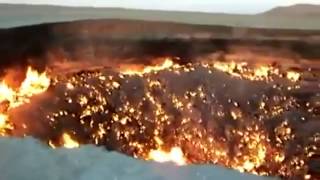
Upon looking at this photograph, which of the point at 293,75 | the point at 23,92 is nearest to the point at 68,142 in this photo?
the point at 23,92

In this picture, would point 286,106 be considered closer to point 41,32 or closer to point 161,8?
point 161,8

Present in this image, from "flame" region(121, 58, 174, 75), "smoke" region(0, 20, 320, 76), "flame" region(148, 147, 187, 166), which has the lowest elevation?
"flame" region(148, 147, 187, 166)

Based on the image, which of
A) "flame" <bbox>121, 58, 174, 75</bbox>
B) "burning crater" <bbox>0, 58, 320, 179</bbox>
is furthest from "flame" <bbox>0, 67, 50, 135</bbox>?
"flame" <bbox>121, 58, 174, 75</bbox>

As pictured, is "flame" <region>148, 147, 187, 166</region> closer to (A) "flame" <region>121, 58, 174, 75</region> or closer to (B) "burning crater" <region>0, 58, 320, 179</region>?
(B) "burning crater" <region>0, 58, 320, 179</region>

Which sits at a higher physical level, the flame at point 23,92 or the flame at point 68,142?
the flame at point 23,92

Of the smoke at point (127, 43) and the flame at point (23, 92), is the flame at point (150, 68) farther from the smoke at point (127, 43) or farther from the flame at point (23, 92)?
the flame at point (23, 92)

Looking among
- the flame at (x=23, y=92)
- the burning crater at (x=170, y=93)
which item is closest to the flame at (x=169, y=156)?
the burning crater at (x=170, y=93)

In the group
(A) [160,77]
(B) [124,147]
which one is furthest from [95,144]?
(A) [160,77]
